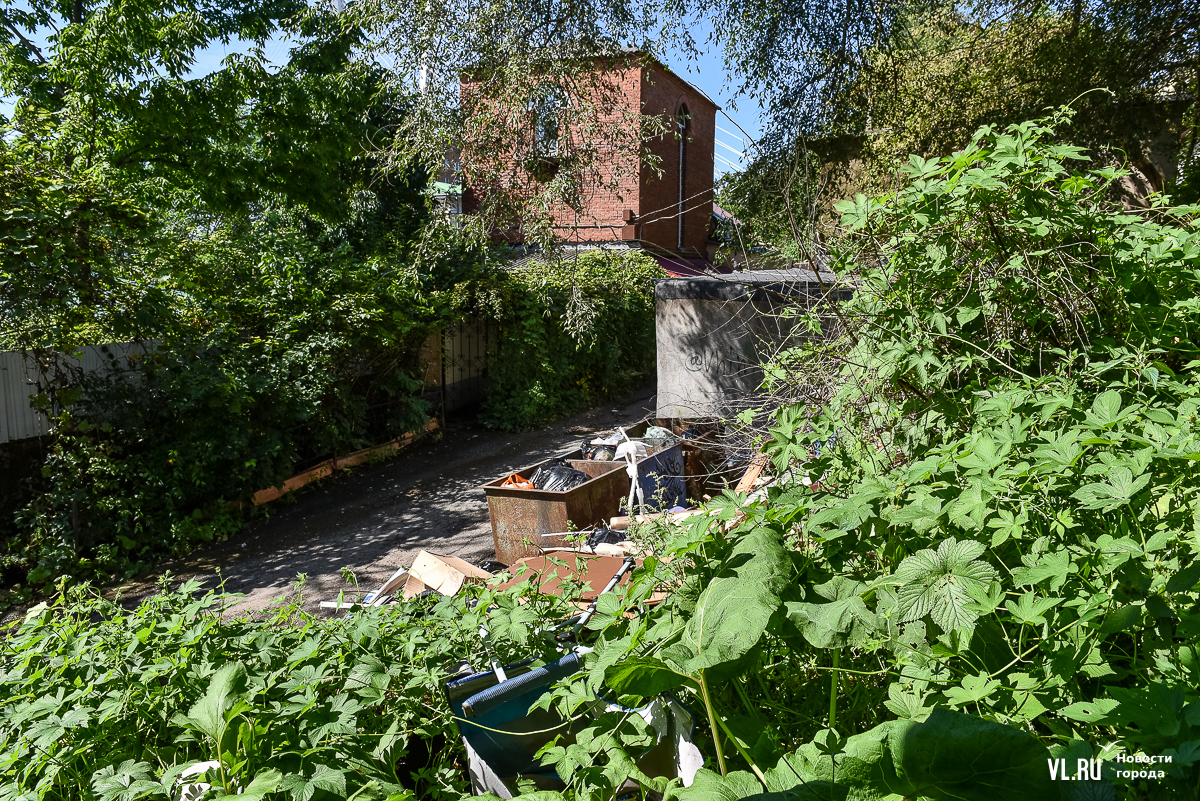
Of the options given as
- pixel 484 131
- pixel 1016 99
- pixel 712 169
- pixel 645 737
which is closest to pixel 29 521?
pixel 484 131

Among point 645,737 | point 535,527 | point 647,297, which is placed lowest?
point 535,527

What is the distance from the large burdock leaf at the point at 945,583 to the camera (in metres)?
1.41

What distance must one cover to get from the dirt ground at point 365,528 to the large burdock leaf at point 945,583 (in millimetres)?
5142

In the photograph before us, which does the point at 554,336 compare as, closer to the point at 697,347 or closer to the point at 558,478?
the point at 697,347

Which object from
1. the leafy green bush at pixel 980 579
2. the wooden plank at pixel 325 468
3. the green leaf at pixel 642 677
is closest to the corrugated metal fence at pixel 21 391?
the wooden plank at pixel 325 468

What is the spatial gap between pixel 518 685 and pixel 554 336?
13226 millimetres

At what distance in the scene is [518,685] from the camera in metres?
1.86

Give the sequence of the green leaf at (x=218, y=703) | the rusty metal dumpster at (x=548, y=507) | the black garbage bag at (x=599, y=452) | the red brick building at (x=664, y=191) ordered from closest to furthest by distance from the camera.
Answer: the green leaf at (x=218, y=703)
the rusty metal dumpster at (x=548, y=507)
the black garbage bag at (x=599, y=452)
the red brick building at (x=664, y=191)

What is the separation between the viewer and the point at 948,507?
5.45ft

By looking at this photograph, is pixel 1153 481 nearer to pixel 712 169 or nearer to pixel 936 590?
pixel 936 590

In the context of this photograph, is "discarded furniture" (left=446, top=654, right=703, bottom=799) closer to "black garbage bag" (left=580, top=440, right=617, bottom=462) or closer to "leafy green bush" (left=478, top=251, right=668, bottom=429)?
"black garbage bag" (left=580, top=440, right=617, bottom=462)

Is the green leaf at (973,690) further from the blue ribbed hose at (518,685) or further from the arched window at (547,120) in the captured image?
the arched window at (547,120)

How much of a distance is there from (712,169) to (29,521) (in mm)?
Result: 26911

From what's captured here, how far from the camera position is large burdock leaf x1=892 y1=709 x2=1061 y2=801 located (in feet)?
3.75
